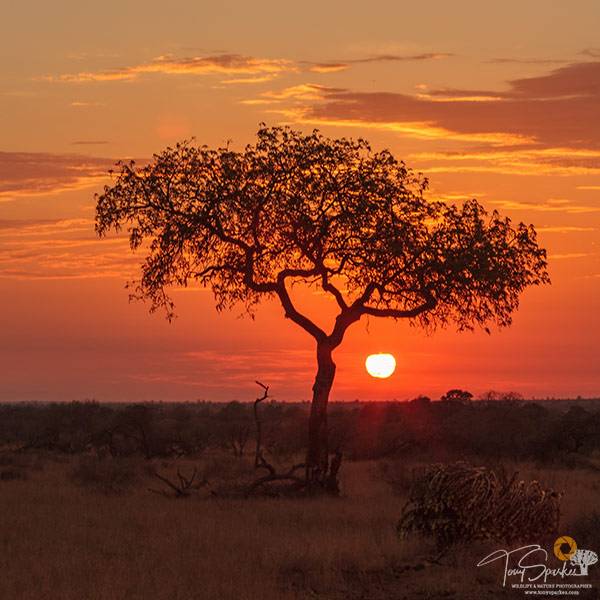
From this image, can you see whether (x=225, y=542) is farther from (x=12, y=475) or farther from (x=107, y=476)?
(x=12, y=475)

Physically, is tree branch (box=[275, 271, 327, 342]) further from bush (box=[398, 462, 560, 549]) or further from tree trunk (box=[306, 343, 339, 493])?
bush (box=[398, 462, 560, 549])

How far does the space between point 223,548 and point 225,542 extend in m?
0.83

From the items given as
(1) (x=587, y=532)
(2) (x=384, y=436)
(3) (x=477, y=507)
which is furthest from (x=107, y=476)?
(2) (x=384, y=436)

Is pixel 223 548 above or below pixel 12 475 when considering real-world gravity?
above

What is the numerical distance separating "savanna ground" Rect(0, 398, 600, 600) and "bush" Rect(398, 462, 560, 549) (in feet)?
1.08

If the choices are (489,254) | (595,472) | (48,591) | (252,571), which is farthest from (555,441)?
(48,591)

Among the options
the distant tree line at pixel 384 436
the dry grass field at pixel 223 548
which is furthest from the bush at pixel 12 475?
the distant tree line at pixel 384 436

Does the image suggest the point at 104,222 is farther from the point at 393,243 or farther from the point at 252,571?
the point at 252,571

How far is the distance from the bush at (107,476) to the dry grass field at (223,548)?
78 mm

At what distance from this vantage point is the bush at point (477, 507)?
19844mm

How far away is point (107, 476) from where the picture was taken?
110ft

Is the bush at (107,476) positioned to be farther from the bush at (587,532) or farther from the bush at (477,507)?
the bush at (587,532)

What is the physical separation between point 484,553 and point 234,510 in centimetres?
989

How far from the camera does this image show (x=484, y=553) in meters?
19.2
